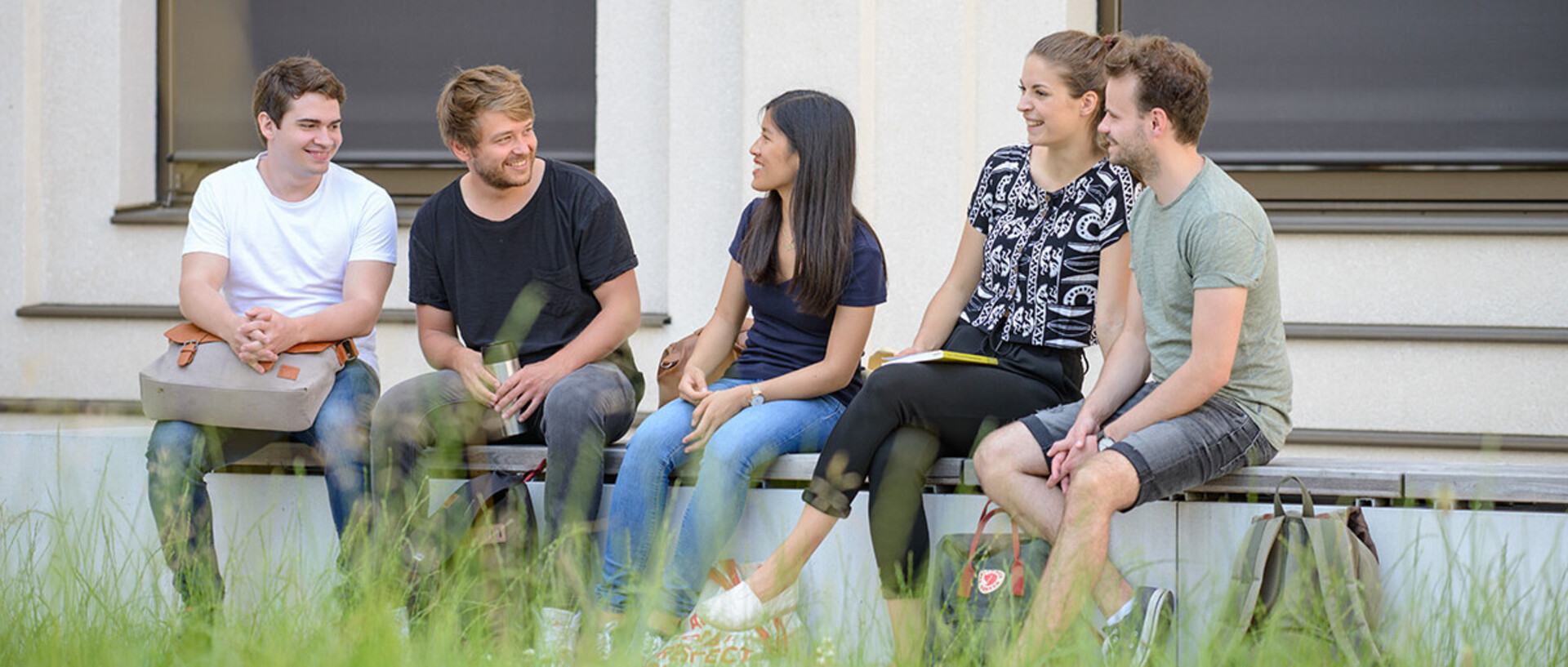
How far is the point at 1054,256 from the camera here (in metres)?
3.34

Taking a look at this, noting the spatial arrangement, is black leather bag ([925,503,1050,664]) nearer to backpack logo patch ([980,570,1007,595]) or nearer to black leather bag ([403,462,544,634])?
backpack logo patch ([980,570,1007,595])

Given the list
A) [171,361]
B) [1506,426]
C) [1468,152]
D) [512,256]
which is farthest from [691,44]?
[1506,426]

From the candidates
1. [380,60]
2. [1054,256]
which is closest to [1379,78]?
[1054,256]

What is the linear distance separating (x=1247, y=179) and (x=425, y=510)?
3.47 meters

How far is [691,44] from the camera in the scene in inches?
218

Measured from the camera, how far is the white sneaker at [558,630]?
7.22 ft

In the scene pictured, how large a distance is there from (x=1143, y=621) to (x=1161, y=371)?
0.56 meters

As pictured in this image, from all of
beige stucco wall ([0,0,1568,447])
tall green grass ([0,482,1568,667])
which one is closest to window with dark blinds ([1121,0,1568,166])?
beige stucco wall ([0,0,1568,447])

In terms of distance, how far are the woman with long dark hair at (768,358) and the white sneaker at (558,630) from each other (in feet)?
1.66

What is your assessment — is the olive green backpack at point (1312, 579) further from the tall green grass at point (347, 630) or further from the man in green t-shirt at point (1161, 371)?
the man in green t-shirt at point (1161, 371)

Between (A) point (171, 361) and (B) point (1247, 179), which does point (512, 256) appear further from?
(B) point (1247, 179)

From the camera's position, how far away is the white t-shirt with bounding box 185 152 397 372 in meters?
3.84

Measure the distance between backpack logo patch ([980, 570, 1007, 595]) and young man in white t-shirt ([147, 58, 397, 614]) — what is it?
1.52 meters

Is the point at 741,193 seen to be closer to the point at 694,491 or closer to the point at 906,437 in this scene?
the point at 694,491
